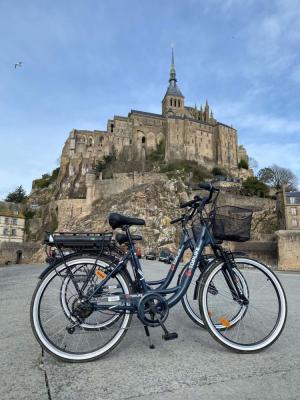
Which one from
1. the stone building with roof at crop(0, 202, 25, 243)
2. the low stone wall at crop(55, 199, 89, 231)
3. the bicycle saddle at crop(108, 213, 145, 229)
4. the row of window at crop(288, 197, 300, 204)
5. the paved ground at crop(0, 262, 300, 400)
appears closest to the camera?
the paved ground at crop(0, 262, 300, 400)

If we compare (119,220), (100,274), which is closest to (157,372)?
(100,274)

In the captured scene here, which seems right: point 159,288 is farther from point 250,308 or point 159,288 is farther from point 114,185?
point 114,185

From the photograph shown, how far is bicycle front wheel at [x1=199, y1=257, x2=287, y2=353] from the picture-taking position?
8.86ft

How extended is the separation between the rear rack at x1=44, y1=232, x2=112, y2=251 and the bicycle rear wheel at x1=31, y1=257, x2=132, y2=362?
0.40 feet

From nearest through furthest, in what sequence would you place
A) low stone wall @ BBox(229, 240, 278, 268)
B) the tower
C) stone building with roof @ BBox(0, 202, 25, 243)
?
low stone wall @ BBox(229, 240, 278, 268), stone building with roof @ BBox(0, 202, 25, 243), the tower

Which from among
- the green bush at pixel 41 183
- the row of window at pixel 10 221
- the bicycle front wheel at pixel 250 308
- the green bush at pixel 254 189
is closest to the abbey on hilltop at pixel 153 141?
the green bush at pixel 41 183

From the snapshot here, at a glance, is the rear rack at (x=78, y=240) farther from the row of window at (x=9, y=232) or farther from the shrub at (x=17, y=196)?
the shrub at (x=17, y=196)

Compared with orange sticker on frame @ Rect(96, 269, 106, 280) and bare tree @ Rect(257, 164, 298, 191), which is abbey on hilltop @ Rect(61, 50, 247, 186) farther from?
orange sticker on frame @ Rect(96, 269, 106, 280)

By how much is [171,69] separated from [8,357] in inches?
4115

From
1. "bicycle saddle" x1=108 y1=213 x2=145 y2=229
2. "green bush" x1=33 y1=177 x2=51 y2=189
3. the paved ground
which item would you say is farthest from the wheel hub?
"green bush" x1=33 y1=177 x2=51 y2=189

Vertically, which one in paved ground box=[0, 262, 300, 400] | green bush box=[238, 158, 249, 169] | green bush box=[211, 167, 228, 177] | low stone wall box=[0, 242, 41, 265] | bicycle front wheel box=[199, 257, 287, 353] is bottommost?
low stone wall box=[0, 242, 41, 265]

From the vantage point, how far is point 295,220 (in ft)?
114

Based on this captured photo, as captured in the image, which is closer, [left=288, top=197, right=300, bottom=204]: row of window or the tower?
[left=288, top=197, right=300, bottom=204]: row of window

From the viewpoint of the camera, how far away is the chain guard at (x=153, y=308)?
8.68ft
